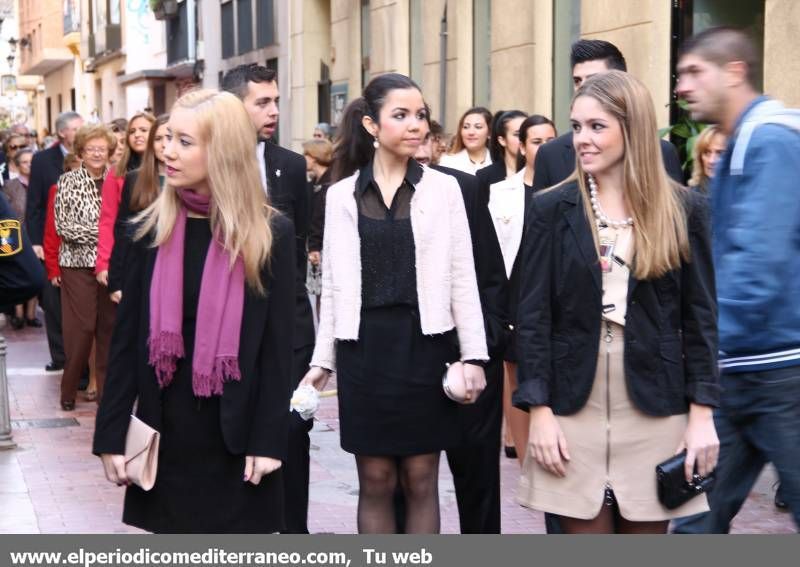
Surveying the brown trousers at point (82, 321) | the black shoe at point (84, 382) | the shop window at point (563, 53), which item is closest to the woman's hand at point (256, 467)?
the brown trousers at point (82, 321)

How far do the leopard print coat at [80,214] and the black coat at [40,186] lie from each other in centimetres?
227

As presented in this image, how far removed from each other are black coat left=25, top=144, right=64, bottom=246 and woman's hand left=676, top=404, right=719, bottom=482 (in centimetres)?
959

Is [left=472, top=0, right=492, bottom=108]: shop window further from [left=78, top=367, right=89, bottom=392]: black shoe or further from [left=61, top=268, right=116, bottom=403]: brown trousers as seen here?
[left=61, top=268, right=116, bottom=403]: brown trousers

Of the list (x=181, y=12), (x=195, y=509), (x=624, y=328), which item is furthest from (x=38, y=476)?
(x=181, y=12)

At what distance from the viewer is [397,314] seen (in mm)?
5492

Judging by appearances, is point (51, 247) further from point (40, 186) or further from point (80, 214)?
point (40, 186)

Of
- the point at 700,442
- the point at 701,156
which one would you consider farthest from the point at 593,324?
the point at 701,156

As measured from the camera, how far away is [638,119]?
179 inches

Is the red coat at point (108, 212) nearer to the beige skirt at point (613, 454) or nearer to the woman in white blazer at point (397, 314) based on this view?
the woman in white blazer at point (397, 314)

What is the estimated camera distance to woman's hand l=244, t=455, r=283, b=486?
4.53 metres

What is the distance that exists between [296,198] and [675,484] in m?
2.80

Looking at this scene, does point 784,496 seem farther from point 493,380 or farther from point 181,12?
point 181,12

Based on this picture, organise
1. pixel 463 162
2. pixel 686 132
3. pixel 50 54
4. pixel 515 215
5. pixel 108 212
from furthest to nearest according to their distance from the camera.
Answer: pixel 50 54 → pixel 463 162 → pixel 686 132 → pixel 108 212 → pixel 515 215

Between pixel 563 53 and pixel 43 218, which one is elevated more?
pixel 563 53
